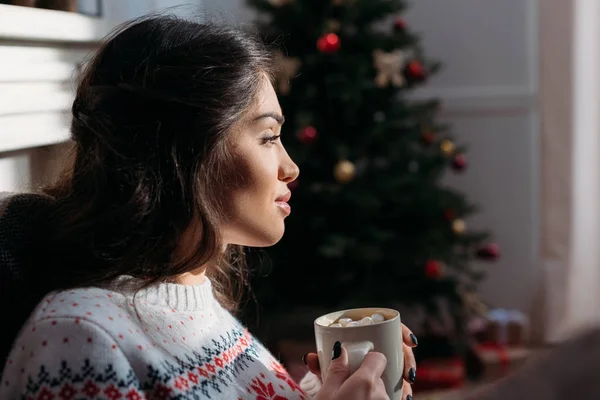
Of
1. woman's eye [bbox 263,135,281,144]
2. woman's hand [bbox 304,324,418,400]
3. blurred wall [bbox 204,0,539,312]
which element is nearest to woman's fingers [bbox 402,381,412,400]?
woman's hand [bbox 304,324,418,400]

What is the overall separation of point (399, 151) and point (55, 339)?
2.37m

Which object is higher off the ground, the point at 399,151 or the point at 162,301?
the point at 162,301

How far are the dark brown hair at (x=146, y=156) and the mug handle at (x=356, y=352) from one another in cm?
22

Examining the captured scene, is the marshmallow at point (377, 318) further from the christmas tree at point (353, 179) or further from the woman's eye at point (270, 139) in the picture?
the christmas tree at point (353, 179)

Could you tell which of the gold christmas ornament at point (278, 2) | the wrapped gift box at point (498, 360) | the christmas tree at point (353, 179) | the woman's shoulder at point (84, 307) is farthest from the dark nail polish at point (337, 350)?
the wrapped gift box at point (498, 360)

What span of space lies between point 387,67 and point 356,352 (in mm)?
2152

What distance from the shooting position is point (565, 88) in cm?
369

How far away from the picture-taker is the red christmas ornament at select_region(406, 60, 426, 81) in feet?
Result: 10.2

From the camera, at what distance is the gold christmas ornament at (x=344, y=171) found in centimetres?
295

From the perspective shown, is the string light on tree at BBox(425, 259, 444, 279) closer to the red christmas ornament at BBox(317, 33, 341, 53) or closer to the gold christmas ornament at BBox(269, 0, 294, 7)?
the red christmas ornament at BBox(317, 33, 341, 53)

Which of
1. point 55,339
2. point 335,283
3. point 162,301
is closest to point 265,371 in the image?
point 162,301

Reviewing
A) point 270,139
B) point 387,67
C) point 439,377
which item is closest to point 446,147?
point 387,67

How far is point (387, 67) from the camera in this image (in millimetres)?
3041

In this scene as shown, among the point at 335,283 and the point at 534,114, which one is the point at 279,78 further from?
the point at 534,114
